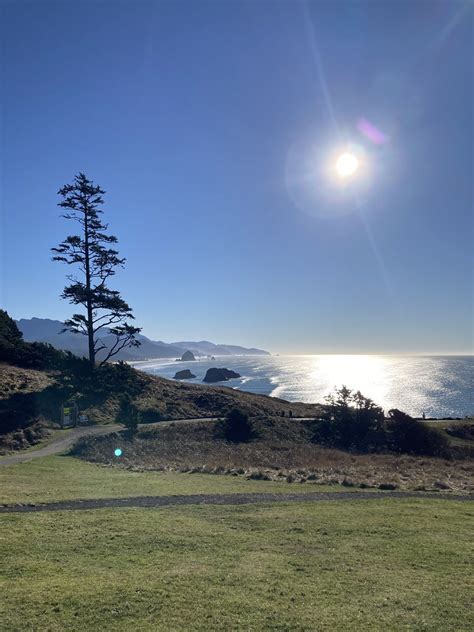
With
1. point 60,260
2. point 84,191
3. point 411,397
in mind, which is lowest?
point 411,397

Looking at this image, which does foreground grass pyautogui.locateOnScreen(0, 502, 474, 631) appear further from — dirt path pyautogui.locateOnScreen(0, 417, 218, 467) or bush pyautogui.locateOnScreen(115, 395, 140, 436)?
bush pyautogui.locateOnScreen(115, 395, 140, 436)

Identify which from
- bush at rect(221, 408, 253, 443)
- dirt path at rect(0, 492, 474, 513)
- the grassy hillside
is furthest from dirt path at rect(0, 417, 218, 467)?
dirt path at rect(0, 492, 474, 513)

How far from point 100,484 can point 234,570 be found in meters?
9.47

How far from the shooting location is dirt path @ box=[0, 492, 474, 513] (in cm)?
1280

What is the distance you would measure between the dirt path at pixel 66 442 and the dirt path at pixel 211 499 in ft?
30.4

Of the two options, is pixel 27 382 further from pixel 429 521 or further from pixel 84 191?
pixel 429 521

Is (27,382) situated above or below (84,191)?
below

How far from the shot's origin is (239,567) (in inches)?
347

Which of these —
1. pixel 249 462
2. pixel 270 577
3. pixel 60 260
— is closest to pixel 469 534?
pixel 270 577

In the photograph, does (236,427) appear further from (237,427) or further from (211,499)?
(211,499)

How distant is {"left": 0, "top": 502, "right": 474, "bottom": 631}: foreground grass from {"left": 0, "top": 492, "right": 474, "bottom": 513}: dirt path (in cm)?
98

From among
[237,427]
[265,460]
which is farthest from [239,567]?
[237,427]

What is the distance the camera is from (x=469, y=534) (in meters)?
11.4

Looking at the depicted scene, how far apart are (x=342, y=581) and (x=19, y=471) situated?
15.6 m
